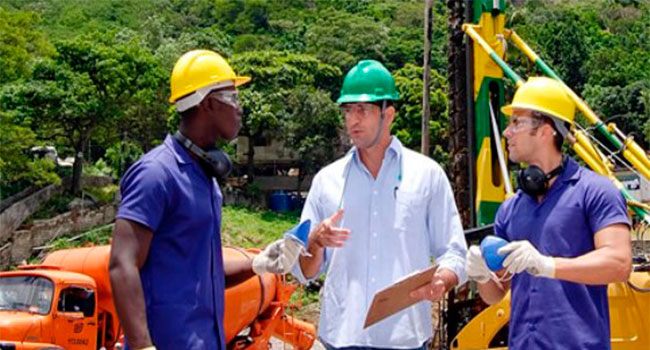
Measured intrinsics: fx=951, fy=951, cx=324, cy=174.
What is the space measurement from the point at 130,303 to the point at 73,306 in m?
9.96

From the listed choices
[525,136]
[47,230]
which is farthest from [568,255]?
[47,230]

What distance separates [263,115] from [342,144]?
446cm

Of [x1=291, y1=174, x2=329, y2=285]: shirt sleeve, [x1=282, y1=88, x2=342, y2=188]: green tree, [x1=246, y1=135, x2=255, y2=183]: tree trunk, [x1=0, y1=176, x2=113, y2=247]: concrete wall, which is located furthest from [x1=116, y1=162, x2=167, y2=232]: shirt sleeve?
[x1=246, y1=135, x2=255, y2=183]: tree trunk

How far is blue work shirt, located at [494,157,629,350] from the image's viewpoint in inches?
150

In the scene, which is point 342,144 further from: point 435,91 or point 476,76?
point 476,76

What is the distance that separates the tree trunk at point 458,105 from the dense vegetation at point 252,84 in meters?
0.87

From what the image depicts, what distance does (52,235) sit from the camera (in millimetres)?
34156

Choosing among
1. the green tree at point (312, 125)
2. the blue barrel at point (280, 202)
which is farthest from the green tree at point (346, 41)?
the blue barrel at point (280, 202)

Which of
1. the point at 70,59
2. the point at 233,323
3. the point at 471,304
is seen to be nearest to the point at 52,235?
the point at 70,59

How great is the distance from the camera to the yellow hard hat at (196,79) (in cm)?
399

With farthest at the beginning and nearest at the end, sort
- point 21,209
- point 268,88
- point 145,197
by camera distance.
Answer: point 268,88
point 21,209
point 145,197

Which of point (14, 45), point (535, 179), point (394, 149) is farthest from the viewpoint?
point (14, 45)

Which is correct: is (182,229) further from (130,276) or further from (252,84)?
(252,84)

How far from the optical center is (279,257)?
13.4 ft
